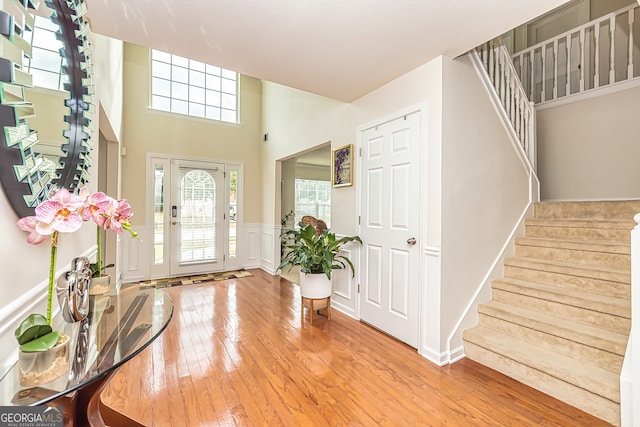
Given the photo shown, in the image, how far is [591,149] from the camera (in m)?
3.49

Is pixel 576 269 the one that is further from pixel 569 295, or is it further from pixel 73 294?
pixel 73 294

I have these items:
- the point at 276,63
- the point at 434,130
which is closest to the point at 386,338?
the point at 434,130

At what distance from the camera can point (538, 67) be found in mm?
4215

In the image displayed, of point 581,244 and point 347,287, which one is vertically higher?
point 581,244

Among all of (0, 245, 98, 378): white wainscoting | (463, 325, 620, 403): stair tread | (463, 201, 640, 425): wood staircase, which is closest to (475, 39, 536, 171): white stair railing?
(463, 201, 640, 425): wood staircase

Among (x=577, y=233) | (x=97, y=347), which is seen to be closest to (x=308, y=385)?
(x=97, y=347)

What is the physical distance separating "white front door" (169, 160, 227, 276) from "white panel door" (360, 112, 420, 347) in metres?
3.17

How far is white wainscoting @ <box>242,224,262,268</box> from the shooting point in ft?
18.3

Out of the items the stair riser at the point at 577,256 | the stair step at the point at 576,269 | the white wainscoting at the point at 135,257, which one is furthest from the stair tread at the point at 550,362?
the white wainscoting at the point at 135,257

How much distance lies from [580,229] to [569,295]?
84 centimetres

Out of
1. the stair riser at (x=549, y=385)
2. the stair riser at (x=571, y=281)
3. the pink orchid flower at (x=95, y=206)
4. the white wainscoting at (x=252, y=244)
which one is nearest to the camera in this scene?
the pink orchid flower at (x=95, y=206)

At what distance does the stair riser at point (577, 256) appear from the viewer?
7.59 feet

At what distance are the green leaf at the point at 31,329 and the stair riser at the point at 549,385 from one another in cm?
252

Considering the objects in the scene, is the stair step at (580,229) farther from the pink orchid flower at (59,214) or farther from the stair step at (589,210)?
the pink orchid flower at (59,214)
